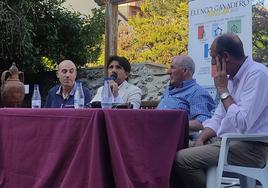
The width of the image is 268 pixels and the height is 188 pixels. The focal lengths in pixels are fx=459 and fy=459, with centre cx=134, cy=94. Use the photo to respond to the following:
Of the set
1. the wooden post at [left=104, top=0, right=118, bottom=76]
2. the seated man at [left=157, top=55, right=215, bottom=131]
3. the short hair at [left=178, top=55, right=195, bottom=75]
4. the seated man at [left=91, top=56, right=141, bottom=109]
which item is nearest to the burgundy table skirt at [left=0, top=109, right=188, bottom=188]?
the seated man at [left=157, top=55, right=215, bottom=131]

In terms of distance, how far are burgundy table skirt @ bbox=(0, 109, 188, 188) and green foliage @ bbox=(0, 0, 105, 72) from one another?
4.17 m

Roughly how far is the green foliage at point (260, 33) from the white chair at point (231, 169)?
2.32 meters

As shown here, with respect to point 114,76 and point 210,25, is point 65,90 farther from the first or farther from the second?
point 210,25

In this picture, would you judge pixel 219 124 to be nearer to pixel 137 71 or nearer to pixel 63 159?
pixel 63 159

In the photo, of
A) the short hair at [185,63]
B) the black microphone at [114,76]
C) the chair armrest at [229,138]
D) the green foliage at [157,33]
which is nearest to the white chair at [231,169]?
the chair armrest at [229,138]

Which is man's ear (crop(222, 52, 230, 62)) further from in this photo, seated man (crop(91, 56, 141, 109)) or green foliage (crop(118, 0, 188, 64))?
green foliage (crop(118, 0, 188, 64))

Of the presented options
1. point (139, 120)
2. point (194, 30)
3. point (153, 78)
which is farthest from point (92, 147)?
point (153, 78)

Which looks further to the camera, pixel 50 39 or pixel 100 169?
pixel 50 39

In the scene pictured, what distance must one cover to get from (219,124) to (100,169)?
1.08 metres

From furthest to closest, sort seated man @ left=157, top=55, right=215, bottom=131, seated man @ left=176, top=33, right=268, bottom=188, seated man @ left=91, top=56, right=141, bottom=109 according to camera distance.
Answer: seated man @ left=91, top=56, right=141, bottom=109
seated man @ left=157, top=55, right=215, bottom=131
seated man @ left=176, top=33, right=268, bottom=188

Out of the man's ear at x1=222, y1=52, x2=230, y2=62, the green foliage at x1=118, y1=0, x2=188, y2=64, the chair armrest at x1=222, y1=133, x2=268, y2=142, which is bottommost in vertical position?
the chair armrest at x1=222, y1=133, x2=268, y2=142

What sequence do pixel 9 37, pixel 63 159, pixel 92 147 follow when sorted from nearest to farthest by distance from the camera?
pixel 92 147
pixel 63 159
pixel 9 37

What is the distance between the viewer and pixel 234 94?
8.40ft

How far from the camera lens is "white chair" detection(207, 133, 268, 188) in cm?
237
